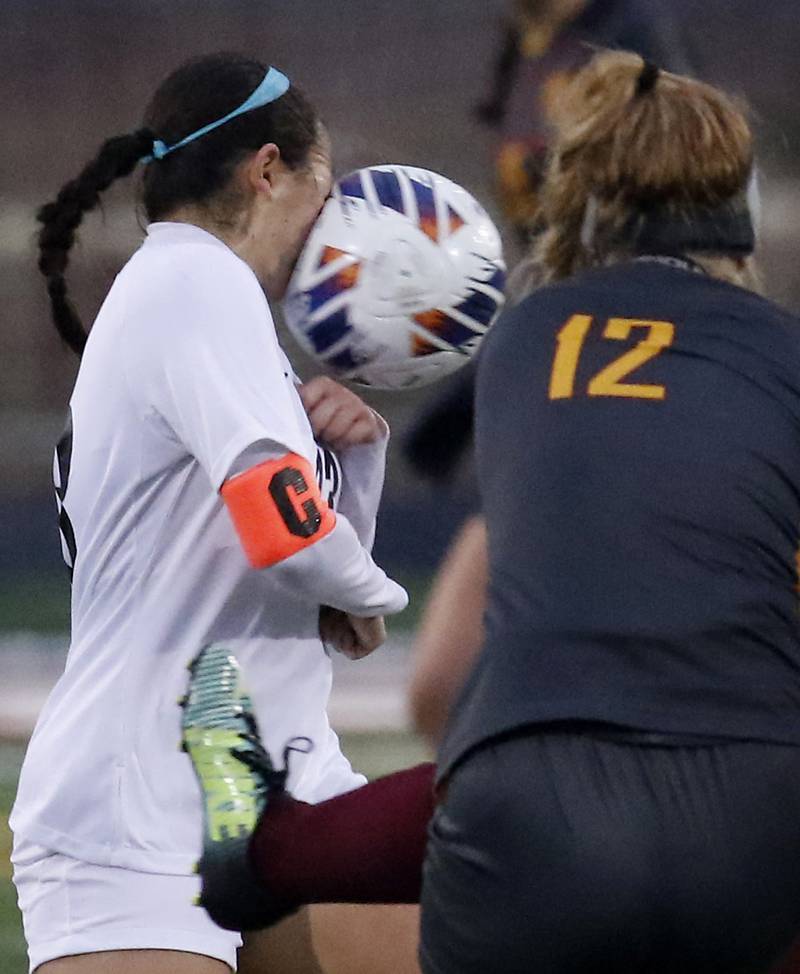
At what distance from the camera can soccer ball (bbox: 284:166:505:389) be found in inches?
128

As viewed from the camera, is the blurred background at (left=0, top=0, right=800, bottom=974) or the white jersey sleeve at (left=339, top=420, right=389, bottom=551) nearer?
the white jersey sleeve at (left=339, top=420, right=389, bottom=551)

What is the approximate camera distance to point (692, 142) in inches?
99.3

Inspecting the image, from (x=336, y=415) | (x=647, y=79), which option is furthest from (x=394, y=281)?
(x=647, y=79)

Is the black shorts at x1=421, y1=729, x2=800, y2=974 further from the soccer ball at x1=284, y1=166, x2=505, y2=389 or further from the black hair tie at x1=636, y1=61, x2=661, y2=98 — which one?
the soccer ball at x1=284, y1=166, x2=505, y2=389

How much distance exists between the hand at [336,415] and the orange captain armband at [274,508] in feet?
0.99

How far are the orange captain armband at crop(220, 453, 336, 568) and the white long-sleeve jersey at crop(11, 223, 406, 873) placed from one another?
1.0 inches

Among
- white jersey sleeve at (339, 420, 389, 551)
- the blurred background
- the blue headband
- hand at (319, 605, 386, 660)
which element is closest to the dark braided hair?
the blue headband

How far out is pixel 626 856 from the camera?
7.18 feet

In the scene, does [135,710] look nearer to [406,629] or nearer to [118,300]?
[118,300]

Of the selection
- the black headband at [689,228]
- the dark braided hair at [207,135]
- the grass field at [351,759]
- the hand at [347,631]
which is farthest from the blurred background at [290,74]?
the black headband at [689,228]

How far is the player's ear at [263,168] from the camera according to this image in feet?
10.4

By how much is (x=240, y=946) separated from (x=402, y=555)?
681cm

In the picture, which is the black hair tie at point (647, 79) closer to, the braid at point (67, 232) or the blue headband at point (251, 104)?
the blue headband at point (251, 104)

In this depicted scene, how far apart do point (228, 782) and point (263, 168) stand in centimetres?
100
